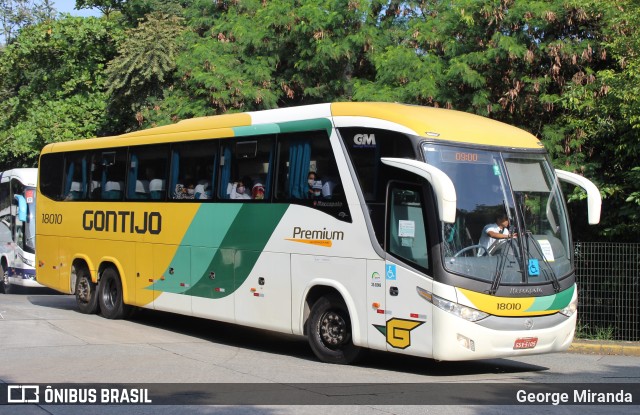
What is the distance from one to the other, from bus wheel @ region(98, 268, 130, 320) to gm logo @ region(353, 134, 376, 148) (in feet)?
24.5

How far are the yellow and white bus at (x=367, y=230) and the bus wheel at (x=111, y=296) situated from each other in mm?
1609

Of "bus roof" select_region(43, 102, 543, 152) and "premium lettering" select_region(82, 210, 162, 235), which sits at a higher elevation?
"bus roof" select_region(43, 102, 543, 152)

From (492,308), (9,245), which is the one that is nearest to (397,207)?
(492,308)

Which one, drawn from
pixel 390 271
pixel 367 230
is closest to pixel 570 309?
pixel 390 271

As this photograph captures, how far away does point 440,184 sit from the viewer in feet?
33.6

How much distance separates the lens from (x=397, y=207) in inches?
444

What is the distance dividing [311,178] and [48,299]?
14400 mm

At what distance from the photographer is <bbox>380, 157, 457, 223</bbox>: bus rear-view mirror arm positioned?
10.1 meters

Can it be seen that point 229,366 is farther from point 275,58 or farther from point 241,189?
point 275,58

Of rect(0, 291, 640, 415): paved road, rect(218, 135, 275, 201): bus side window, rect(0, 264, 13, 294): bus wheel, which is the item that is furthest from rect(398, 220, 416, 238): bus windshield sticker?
rect(0, 264, 13, 294): bus wheel

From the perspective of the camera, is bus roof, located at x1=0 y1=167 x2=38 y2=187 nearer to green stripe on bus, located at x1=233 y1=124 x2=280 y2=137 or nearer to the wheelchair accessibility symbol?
green stripe on bus, located at x1=233 y1=124 x2=280 y2=137

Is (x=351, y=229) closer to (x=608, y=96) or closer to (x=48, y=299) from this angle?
(x=608, y=96)

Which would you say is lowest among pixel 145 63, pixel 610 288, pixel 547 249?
pixel 610 288

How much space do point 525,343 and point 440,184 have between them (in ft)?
8.20
